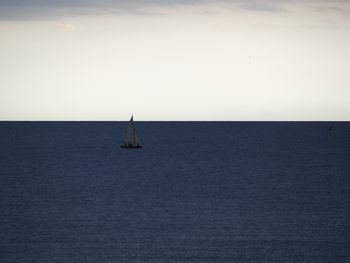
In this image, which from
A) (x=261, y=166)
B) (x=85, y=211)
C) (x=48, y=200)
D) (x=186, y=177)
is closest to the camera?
(x=85, y=211)

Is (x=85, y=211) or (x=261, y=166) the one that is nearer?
(x=85, y=211)

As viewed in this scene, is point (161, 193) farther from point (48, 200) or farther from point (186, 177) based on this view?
point (186, 177)

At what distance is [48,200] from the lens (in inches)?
4272

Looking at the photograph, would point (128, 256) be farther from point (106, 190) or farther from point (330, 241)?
point (106, 190)

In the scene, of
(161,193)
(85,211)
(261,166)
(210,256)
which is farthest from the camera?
(261,166)

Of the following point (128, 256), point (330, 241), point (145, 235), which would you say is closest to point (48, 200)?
point (145, 235)

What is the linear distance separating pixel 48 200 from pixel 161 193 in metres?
19.5

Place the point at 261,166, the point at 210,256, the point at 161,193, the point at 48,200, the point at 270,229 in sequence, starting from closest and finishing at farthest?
1. the point at 210,256
2. the point at 270,229
3. the point at 48,200
4. the point at 161,193
5. the point at 261,166

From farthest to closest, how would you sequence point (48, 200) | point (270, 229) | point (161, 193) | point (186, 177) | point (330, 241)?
point (186, 177) < point (161, 193) < point (48, 200) < point (270, 229) < point (330, 241)

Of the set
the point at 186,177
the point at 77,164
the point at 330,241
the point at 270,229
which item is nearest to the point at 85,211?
the point at 270,229

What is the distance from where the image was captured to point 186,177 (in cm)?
14650

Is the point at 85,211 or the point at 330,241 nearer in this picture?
the point at 330,241

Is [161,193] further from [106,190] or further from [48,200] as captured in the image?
[48,200]

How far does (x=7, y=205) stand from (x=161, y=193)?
1084 inches
